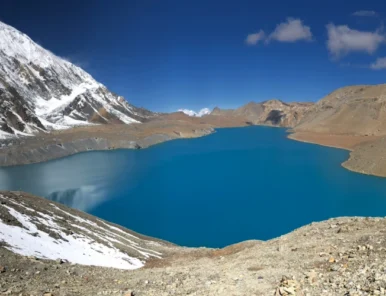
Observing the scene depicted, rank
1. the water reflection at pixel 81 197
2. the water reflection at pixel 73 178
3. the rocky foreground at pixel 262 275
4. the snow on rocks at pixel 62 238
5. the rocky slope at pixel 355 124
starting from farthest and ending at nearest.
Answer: the rocky slope at pixel 355 124
the water reflection at pixel 73 178
the water reflection at pixel 81 197
the snow on rocks at pixel 62 238
the rocky foreground at pixel 262 275

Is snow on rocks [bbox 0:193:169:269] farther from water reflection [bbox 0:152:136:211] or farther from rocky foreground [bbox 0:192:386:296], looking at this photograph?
water reflection [bbox 0:152:136:211]

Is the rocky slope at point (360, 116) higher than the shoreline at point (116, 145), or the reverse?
the rocky slope at point (360, 116)

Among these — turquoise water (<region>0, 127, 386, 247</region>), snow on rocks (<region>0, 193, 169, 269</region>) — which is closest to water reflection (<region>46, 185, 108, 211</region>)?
turquoise water (<region>0, 127, 386, 247</region>)

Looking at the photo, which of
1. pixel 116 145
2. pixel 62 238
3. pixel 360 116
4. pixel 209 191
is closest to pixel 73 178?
pixel 209 191

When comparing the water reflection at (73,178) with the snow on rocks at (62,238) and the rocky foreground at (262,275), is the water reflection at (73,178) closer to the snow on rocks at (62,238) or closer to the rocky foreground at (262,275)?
the snow on rocks at (62,238)

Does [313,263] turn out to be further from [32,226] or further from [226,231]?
[226,231]

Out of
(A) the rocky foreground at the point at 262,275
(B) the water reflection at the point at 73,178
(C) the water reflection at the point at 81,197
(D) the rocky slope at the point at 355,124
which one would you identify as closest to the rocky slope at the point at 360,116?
(D) the rocky slope at the point at 355,124

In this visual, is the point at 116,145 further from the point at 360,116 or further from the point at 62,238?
the point at 360,116
